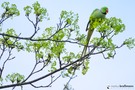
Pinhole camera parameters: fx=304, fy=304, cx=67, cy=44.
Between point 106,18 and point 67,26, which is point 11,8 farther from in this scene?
point 106,18

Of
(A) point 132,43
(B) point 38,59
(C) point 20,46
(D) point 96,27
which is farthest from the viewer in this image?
(C) point 20,46

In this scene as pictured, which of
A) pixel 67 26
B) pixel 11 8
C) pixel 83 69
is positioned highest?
pixel 11 8

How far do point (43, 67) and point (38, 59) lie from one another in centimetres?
48

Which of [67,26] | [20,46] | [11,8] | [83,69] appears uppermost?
[11,8]

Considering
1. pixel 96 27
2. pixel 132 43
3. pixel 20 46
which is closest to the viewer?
pixel 96 27

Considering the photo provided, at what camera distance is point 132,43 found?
7.51 metres

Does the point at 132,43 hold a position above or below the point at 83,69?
above

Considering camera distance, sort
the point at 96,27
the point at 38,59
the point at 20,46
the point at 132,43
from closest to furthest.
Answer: the point at 96,27 → the point at 132,43 → the point at 38,59 → the point at 20,46

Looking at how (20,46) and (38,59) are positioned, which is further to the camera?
(20,46)

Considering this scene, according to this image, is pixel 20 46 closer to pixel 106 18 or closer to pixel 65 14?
pixel 65 14

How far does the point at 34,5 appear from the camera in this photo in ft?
25.8

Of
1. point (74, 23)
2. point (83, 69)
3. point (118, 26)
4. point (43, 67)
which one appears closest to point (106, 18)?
point (118, 26)

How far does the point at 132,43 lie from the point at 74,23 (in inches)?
60.4

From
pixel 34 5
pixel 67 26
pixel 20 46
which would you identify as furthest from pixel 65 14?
pixel 20 46
